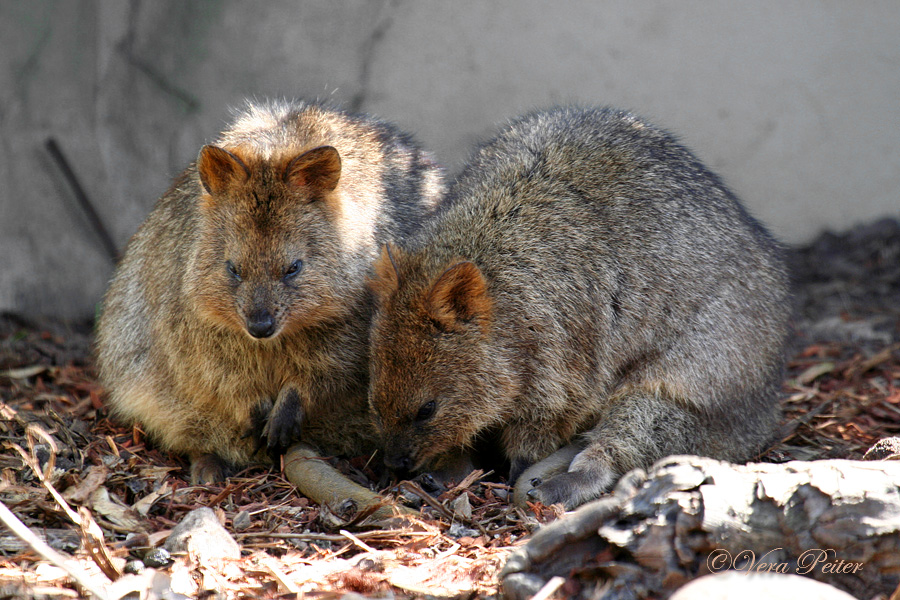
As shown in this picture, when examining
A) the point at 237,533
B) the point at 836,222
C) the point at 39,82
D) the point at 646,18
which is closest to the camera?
the point at 237,533

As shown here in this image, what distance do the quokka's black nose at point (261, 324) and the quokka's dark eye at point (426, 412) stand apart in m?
0.95

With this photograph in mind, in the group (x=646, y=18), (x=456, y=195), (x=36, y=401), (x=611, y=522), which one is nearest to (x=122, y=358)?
(x=36, y=401)

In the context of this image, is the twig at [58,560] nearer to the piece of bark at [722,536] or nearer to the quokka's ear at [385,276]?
the piece of bark at [722,536]

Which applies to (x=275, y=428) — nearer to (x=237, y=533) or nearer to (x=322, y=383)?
(x=322, y=383)

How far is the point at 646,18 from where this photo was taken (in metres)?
8.61

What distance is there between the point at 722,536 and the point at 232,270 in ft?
9.63

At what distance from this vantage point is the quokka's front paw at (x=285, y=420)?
17.4ft

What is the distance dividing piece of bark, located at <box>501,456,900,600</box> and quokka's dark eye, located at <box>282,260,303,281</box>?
84.6 inches

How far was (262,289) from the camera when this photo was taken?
15.6 feet

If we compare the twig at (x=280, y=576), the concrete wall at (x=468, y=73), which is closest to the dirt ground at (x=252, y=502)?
the twig at (x=280, y=576)

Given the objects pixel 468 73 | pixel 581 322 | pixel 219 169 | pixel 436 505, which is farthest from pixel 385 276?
pixel 468 73

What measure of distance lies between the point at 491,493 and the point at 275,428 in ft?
4.55

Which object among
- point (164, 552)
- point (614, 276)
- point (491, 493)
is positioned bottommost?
point (491, 493)

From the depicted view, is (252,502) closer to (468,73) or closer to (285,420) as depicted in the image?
(285,420)
